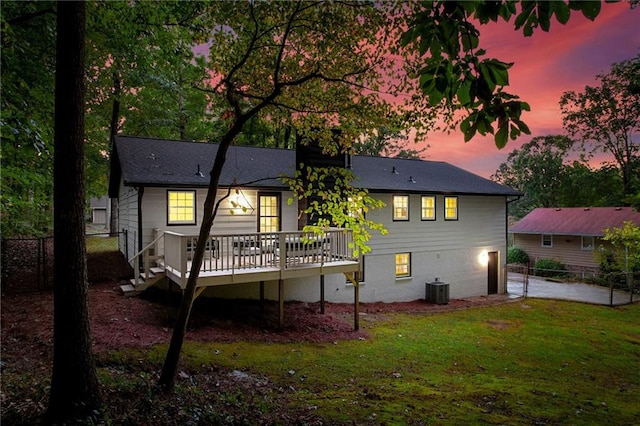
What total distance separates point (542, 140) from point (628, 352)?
32.0 metres

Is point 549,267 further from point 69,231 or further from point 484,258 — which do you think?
point 69,231

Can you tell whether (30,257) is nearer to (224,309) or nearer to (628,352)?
(224,309)

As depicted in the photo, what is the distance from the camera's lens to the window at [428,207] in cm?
1561

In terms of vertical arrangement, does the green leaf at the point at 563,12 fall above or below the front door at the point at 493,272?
above

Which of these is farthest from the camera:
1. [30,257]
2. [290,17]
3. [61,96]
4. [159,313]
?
[30,257]

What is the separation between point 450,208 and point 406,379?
11.0 meters

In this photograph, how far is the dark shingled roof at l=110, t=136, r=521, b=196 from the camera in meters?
11.2

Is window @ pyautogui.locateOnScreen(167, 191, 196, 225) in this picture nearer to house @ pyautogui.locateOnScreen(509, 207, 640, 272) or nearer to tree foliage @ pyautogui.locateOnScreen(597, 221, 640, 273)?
tree foliage @ pyautogui.locateOnScreen(597, 221, 640, 273)

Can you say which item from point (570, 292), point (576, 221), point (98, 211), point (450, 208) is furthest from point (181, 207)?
point (98, 211)

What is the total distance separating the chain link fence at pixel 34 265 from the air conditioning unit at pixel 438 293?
1225cm

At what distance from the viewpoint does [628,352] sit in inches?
378

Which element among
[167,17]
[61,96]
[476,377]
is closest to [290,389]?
[476,377]

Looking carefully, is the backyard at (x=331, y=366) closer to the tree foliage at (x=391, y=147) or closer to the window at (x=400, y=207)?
the window at (x=400, y=207)

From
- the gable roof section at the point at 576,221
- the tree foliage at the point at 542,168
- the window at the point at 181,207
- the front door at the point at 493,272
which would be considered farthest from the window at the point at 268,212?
the tree foliage at the point at 542,168
